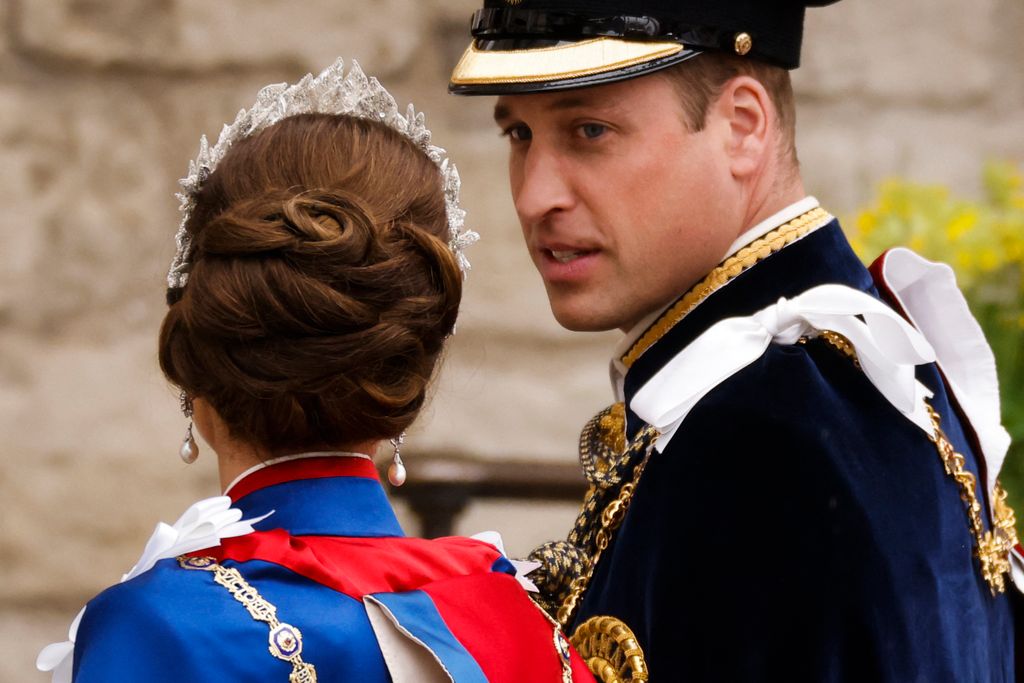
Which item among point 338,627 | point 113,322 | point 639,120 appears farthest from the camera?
point 113,322

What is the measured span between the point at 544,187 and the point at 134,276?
3.93ft

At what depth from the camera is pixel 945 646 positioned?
1710 millimetres

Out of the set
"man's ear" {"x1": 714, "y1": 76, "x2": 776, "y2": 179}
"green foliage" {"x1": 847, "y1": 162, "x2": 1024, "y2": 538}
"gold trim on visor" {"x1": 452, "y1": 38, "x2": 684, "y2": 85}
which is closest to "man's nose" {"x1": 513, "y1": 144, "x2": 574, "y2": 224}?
"gold trim on visor" {"x1": 452, "y1": 38, "x2": 684, "y2": 85}

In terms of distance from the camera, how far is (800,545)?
168cm

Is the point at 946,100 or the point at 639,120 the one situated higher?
the point at 946,100

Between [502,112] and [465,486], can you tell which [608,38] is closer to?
[502,112]

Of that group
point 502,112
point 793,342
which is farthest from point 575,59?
point 793,342

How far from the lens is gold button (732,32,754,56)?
196cm

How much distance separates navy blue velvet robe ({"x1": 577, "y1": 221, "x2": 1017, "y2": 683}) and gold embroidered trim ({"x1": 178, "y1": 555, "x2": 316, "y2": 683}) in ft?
1.36

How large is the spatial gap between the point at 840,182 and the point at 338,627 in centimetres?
196

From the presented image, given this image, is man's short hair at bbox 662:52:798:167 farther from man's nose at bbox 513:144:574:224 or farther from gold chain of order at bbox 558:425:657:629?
gold chain of order at bbox 558:425:657:629

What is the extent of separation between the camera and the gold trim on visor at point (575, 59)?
191cm

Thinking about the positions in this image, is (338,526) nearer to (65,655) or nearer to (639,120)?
(65,655)

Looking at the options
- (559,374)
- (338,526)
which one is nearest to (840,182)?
(559,374)
